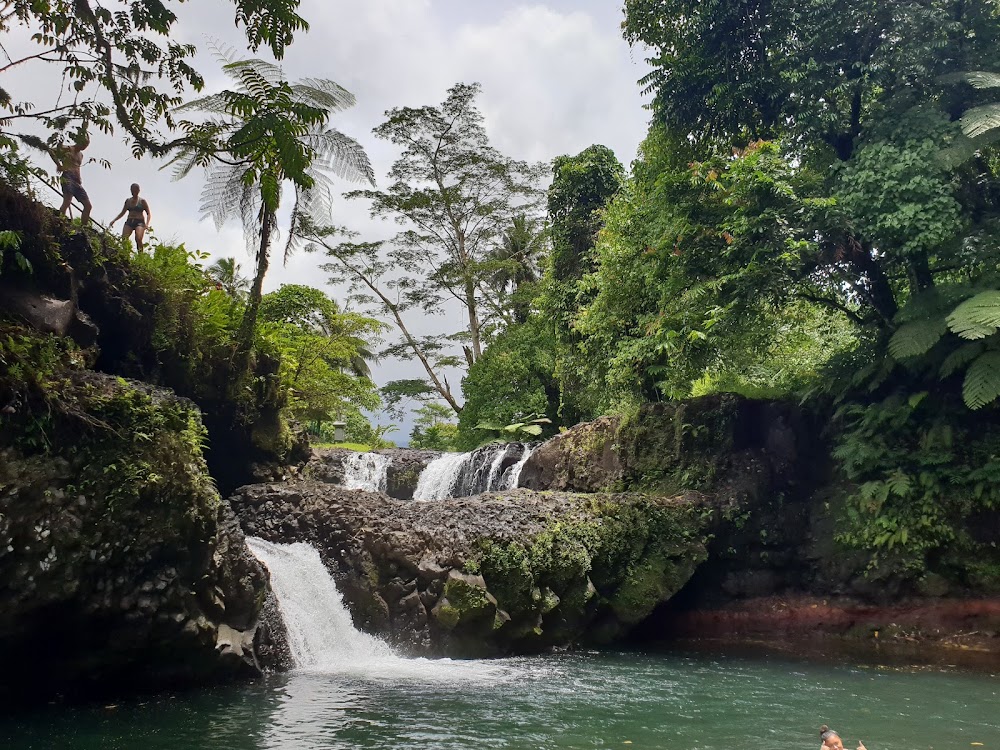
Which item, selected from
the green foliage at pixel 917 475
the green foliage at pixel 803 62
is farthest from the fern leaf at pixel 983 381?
the green foliage at pixel 803 62

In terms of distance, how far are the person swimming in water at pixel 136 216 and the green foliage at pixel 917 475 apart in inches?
566

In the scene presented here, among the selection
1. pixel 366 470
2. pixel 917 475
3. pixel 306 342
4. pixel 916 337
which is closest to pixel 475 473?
pixel 366 470

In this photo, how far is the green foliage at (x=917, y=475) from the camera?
12.1 metres

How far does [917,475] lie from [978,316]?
3.56m

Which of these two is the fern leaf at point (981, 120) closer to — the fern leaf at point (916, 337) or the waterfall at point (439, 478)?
the fern leaf at point (916, 337)

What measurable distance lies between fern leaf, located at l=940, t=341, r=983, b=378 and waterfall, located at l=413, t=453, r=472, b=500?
12266 mm

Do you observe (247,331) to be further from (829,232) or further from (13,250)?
(829,232)

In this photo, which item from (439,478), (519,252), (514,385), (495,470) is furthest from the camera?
(519,252)

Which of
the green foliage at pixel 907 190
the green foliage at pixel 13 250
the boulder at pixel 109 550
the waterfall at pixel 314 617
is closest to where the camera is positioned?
the boulder at pixel 109 550

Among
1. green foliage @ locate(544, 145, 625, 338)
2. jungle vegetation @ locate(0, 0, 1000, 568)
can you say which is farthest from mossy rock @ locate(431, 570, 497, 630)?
green foliage @ locate(544, 145, 625, 338)

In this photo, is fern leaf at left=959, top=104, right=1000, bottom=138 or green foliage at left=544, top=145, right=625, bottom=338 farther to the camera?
green foliage at left=544, top=145, right=625, bottom=338

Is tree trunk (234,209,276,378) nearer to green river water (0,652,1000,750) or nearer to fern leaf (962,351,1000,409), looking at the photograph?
green river water (0,652,1000,750)

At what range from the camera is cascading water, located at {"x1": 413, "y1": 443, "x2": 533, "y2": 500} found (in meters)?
19.2

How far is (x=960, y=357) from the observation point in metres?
11.5
